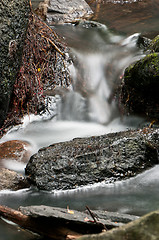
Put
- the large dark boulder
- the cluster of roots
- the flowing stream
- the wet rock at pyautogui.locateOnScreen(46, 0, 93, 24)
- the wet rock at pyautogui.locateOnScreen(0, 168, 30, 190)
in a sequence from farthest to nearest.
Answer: the wet rock at pyautogui.locateOnScreen(46, 0, 93, 24) < the cluster of roots < the large dark boulder < the wet rock at pyautogui.locateOnScreen(0, 168, 30, 190) < the flowing stream

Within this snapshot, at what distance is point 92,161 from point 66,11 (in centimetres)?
791

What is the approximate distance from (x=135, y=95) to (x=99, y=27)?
4.53m

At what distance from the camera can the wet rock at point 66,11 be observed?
1018 centimetres

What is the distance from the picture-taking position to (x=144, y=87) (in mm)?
5055

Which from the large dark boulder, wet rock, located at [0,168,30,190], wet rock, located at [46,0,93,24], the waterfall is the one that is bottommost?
wet rock, located at [0,168,30,190]

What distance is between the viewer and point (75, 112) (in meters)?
5.86

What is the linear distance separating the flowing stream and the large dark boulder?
859 mm

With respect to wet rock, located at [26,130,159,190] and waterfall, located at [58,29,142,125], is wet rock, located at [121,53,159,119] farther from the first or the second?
wet rock, located at [26,130,159,190]

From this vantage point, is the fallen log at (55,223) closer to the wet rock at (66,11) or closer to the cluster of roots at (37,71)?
the cluster of roots at (37,71)

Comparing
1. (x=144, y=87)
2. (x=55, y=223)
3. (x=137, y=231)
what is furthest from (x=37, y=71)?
(x=137, y=231)

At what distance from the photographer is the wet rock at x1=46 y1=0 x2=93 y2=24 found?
10180mm

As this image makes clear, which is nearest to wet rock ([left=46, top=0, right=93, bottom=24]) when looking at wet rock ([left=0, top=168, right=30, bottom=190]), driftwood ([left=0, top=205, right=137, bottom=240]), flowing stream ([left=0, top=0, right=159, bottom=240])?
flowing stream ([left=0, top=0, right=159, bottom=240])

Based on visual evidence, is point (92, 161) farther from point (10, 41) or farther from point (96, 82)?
point (96, 82)

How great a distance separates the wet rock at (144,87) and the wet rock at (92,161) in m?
0.97
